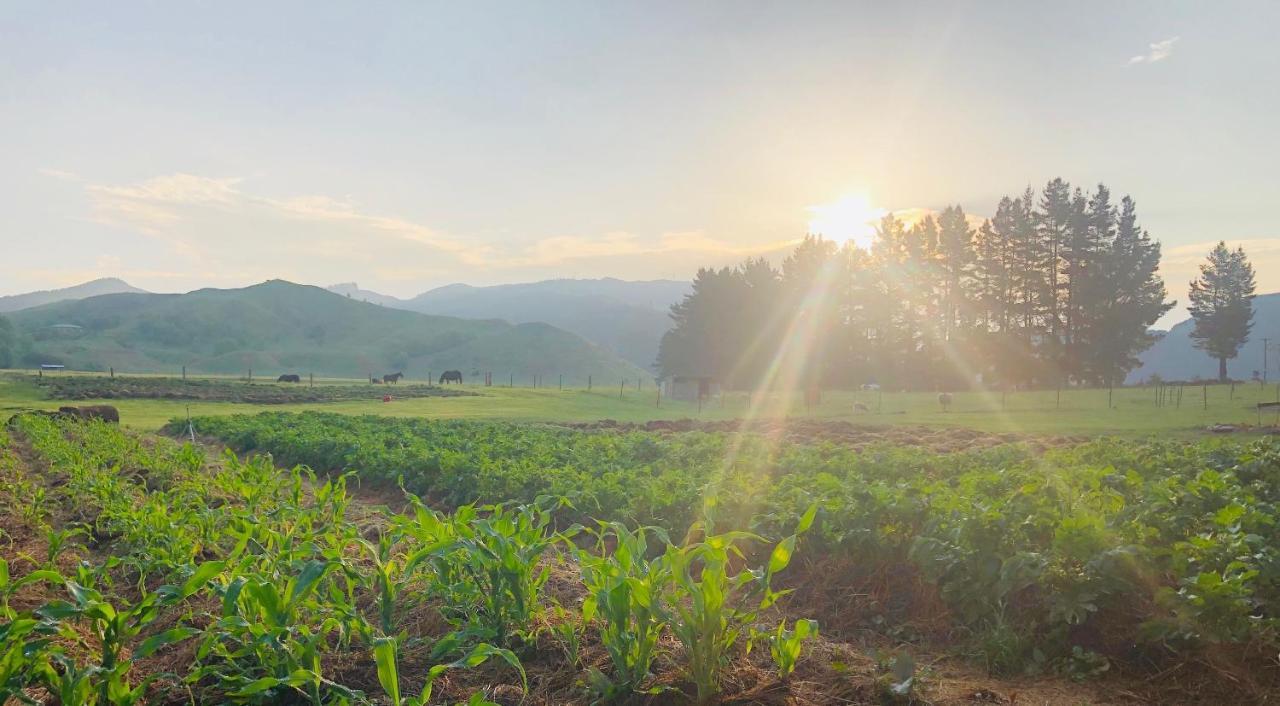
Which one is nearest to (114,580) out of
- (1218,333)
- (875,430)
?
(875,430)

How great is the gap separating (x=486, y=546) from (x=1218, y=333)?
231 feet

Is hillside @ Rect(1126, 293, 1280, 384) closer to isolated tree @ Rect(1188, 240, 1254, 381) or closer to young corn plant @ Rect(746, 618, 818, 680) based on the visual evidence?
isolated tree @ Rect(1188, 240, 1254, 381)

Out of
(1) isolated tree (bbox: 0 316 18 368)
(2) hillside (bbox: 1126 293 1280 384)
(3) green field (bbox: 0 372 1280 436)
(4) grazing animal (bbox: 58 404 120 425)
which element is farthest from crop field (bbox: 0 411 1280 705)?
(2) hillside (bbox: 1126 293 1280 384)

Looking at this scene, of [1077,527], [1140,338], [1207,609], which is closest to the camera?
[1207,609]

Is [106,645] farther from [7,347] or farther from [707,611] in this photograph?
[7,347]

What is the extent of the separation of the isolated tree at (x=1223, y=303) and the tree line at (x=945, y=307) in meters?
1.08

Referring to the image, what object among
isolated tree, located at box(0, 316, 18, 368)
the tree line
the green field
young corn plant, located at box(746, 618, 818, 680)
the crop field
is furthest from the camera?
isolated tree, located at box(0, 316, 18, 368)

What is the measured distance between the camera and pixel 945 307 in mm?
60156

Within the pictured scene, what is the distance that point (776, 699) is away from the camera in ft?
12.1

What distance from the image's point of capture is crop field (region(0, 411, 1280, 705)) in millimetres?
3602

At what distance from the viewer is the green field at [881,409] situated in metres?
22.8

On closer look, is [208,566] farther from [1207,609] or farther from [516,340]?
[516,340]

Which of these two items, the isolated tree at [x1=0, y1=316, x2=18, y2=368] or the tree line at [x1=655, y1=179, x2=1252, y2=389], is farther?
the isolated tree at [x1=0, y1=316, x2=18, y2=368]

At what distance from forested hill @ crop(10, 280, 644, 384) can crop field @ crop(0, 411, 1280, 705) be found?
4439 inches
